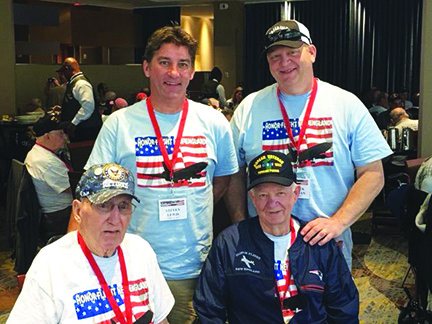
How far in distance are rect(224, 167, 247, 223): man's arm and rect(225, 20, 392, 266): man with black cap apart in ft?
0.59

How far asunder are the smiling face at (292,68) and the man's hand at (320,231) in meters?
0.47

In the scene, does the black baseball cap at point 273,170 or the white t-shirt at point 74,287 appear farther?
the black baseball cap at point 273,170

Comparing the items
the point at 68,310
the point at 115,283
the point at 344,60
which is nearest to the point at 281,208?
the point at 115,283

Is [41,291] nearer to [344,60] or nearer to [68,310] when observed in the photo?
[68,310]

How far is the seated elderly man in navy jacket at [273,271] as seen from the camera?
6.50 ft

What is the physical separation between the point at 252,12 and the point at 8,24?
6.51 metres

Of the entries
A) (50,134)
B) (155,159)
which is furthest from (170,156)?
(50,134)

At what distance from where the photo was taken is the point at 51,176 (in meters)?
3.76

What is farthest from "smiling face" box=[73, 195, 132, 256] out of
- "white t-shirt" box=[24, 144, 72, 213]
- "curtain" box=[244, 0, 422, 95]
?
"curtain" box=[244, 0, 422, 95]

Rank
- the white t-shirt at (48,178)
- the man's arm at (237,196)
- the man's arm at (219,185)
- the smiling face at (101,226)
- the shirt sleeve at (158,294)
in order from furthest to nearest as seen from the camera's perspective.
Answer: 1. the white t-shirt at (48,178)
2. the man's arm at (237,196)
3. the man's arm at (219,185)
4. the shirt sleeve at (158,294)
5. the smiling face at (101,226)

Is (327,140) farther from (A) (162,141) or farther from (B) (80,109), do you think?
(B) (80,109)

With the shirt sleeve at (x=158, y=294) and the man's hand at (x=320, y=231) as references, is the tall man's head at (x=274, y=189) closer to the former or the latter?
the man's hand at (x=320, y=231)

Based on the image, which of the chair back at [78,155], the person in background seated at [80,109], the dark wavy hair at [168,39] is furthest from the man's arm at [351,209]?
the person in background seated at [80,109]

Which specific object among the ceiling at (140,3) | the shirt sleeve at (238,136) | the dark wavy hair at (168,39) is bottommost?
the shirt sleeve at (238,136)
